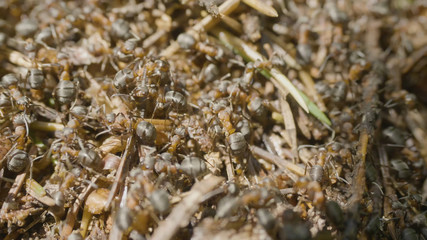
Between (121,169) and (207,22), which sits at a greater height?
(207,22)

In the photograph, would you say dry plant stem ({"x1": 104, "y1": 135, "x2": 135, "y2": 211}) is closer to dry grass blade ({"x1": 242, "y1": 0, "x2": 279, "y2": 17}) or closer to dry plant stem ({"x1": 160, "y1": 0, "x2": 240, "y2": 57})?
dry plant stem ({"x1": 160, "y1": 0, "x2": 240, "y2": 57})

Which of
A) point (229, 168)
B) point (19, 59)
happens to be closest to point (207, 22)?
point (229, 168)

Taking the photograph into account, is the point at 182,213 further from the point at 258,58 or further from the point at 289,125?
the point at 258,58

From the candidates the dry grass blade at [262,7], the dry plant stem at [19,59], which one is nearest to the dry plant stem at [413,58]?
the dry grass blade at [262,7]

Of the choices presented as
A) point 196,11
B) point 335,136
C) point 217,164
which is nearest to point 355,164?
point 335,136

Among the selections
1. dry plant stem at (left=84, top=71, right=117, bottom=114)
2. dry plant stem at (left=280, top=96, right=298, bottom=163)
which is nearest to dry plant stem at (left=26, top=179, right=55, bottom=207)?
dry plant stem at (left=84, top=71, right=117, bottom=114)


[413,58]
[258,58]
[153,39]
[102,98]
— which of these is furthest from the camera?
[413,58]

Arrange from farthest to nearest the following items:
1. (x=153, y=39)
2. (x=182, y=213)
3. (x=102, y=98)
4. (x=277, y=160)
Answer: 1. (x=153, y=39)
2. (x=102, y=98)
3. (x=277, y=160)
4. (x=182, y=213)
